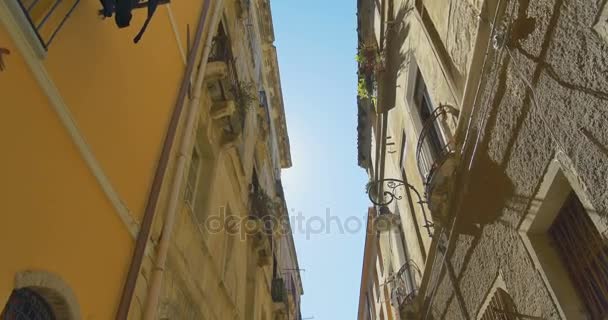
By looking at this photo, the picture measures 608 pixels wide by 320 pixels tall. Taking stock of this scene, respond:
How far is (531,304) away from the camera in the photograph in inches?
196

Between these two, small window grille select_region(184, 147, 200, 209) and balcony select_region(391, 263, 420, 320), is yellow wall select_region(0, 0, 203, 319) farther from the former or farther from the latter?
balcony select_region(391, 263, 420, 320)

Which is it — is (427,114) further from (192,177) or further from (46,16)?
(46,16)

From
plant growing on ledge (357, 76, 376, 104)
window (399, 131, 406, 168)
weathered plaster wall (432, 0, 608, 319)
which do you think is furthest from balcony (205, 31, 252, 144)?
plant growing on ledge (357, 76, 376, 104)

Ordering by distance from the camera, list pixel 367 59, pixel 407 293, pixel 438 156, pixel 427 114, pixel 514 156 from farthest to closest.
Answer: pixel 367 59 < pixel 407 293 < pixel 427 114 < pixel 438 156 < pixel 514 156

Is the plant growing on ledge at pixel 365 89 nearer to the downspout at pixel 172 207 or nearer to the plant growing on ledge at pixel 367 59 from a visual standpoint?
the plant growing on ledge at pixel 367 59

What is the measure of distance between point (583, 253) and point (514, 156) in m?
1.19

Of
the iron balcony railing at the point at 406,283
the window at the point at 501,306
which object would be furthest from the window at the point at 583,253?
the iron balcony railing at the point at 406,283

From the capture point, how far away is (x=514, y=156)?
16.3 feet

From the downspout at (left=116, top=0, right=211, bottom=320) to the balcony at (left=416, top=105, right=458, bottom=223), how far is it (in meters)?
3.69

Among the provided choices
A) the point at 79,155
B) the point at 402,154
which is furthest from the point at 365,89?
the point at 79,155

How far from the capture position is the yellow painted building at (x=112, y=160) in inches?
116

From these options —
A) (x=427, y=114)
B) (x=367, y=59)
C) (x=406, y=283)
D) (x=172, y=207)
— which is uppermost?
(x=367, y=59)

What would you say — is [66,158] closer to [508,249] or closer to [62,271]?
[62,271]

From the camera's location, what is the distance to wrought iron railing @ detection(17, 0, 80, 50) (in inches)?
122
